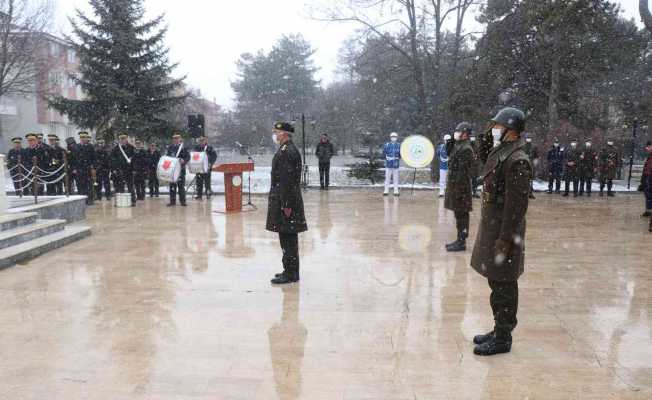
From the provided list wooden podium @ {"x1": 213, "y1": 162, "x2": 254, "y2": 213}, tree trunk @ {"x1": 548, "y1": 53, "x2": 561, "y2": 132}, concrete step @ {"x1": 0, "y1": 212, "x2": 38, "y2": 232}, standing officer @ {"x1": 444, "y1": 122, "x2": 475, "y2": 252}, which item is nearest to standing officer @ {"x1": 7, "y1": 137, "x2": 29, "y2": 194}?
concrete step @ {"x1": 0, "y1": 212, "x2": 38, "y2": 232}

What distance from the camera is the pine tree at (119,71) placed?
21625mm

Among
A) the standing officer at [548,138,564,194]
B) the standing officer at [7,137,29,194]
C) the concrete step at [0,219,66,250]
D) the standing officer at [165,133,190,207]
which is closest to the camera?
the concrete step at [0,219,66,250]

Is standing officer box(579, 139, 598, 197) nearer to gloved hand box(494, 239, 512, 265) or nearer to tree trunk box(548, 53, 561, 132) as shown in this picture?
tree trunk box(548, 53, 561, 132)

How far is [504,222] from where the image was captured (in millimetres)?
3844

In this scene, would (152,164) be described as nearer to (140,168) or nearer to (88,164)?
(140,168)

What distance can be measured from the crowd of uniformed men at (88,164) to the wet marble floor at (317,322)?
193 inches

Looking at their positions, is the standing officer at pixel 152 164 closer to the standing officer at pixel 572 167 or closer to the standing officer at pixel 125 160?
the standing officer at pixel 125 160

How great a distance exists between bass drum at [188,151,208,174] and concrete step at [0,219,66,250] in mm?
4820

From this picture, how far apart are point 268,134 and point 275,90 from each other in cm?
1205

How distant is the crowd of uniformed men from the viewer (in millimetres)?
13102

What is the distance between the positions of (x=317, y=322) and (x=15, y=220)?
573 cm

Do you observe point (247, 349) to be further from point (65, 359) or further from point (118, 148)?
point (118, 148)

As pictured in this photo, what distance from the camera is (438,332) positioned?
4.58m

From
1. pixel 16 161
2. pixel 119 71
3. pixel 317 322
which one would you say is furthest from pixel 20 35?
pixel 317 322
